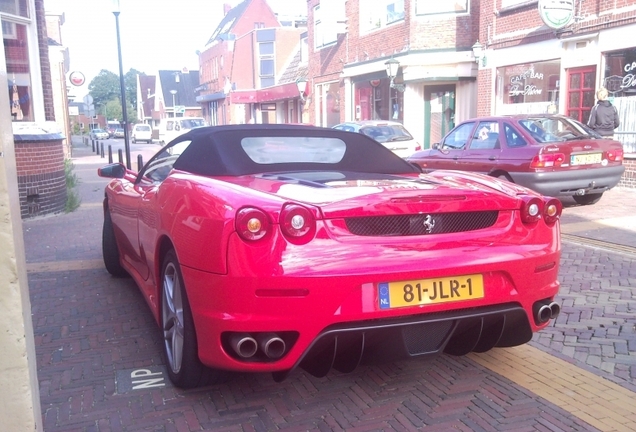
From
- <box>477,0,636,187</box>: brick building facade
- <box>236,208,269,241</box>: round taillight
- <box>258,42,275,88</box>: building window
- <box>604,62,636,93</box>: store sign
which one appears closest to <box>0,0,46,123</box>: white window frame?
<box>236,208,269,241</box>: round taillight

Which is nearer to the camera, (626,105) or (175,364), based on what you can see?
(175,364)

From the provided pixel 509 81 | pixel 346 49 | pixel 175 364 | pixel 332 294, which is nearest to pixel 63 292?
pixel 175 364

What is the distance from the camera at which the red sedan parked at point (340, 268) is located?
266 cm

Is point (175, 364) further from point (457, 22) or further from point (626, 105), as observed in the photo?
point (457, 22)

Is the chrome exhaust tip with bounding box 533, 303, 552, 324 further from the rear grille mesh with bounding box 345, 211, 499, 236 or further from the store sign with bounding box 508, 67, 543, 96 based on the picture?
the store sign with bounding box 508, 67, 543, 96

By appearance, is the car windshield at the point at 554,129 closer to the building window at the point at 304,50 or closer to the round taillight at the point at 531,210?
the round taillight at the point at 531,210

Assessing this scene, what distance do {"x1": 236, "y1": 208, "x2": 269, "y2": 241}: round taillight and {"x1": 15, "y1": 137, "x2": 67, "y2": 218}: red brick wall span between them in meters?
7.68

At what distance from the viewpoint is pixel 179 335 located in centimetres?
322

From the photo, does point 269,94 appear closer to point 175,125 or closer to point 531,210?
point 175,125

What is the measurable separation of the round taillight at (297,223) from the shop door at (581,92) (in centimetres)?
1279

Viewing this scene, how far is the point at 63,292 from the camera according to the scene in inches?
212

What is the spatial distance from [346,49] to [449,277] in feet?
77.1

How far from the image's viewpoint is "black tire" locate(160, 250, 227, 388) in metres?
3.03

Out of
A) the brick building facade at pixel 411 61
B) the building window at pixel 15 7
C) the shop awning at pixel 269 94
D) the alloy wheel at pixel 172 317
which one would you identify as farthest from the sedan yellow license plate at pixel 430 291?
the shop awning at pixel 269 94
